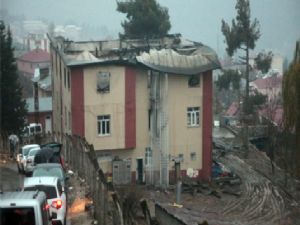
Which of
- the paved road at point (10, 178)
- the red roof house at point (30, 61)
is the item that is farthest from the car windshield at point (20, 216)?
the red roof house at point (30, 61)

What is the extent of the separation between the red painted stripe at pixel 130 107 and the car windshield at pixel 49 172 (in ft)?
36.9

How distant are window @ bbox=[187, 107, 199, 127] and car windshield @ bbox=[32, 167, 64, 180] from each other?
12645 mm

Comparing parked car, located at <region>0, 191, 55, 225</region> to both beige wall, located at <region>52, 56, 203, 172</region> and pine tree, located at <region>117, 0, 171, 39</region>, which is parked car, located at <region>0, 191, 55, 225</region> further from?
pine tree, located at <region>117, 0, 171, 39</region>

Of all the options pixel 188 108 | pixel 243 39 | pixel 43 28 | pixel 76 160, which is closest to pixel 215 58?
pixel 188 108

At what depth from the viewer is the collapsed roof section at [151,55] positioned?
67.6ft

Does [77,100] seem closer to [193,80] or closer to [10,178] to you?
[193,80]

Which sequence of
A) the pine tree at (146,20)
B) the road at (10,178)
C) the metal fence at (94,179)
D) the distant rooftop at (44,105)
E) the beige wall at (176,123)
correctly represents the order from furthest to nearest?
the distant rooftop at (44,105), the pine tree at (146,20), the beige wall at (176,123), the road at (10,178), the metal fence at (94,179)

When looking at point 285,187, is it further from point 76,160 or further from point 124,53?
point 76,160

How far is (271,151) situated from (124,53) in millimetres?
6451

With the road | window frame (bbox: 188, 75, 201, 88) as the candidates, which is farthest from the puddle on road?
window frame (bbox: 188, 75, 201, 88)

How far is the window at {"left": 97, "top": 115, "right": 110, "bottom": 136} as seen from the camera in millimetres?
20672

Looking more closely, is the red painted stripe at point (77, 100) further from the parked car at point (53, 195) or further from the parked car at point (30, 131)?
the parked car at point (53, 195)

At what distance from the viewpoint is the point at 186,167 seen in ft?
72.2

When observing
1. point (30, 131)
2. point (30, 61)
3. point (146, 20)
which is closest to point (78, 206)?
point (30, 131)
